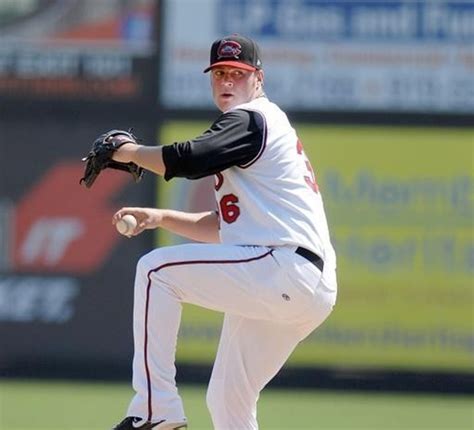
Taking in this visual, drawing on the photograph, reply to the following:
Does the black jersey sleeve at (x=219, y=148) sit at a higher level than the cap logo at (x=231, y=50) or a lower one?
lower

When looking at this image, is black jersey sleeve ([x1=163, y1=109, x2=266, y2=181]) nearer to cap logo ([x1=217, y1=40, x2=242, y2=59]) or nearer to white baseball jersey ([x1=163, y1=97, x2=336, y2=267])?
white baseball jersey ([x1=163, y1=97, x2=336, y2=267])

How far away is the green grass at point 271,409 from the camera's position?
8.53 meters

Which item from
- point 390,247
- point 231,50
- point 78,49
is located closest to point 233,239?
point 231,50

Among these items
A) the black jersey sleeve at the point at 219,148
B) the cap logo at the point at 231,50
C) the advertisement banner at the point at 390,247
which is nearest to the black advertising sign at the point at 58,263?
the advertisement banner at the point at 390,247

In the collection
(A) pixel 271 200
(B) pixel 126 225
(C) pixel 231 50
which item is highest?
(C) pixel 231 50

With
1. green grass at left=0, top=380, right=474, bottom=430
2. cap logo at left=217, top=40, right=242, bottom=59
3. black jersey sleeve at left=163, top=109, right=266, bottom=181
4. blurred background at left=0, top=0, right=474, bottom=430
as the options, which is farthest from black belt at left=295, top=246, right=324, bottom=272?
blurred background at left=0, top=0, right=474, bottom=430

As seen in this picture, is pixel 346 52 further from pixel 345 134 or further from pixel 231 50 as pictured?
pixel 231 50

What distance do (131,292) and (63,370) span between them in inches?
32.1

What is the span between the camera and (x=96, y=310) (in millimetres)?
10695

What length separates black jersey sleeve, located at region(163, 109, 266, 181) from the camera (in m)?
5.13

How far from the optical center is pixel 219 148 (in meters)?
5.14

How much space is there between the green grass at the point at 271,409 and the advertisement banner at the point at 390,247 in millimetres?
356

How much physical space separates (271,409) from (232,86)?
14.4ft

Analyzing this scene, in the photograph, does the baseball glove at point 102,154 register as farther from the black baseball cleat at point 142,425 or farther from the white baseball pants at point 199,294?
the black baseball cleat at point 142,425
